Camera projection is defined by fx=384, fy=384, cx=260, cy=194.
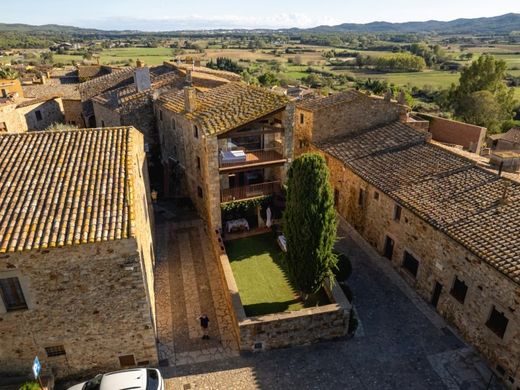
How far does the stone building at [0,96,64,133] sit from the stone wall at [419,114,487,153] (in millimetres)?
38134

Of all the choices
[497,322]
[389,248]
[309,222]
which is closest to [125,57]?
[389,248]

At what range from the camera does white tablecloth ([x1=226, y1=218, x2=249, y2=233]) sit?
2322cm

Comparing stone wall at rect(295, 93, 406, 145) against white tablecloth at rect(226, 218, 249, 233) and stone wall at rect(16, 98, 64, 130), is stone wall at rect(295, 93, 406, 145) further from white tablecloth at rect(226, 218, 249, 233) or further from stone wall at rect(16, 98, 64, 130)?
stone wall at rect(16, 98, 64, 130)

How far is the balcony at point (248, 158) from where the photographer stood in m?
21.8

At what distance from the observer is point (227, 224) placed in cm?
2333

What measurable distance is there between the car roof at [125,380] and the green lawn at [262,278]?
5.18 metres

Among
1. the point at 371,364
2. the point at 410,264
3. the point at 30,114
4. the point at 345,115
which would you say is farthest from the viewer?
the point at 30,114

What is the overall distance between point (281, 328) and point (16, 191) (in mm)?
11327

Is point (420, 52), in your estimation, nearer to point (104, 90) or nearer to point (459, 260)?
point (104, 90)

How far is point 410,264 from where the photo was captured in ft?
65.9

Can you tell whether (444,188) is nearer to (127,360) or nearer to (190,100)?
(190,100)

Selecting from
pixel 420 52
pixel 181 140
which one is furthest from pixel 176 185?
pixel 420 52

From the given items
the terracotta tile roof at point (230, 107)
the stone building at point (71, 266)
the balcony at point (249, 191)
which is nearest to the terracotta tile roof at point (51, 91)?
the terracotta tile roof at point (230, 107)

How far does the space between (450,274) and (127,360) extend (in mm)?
14038
